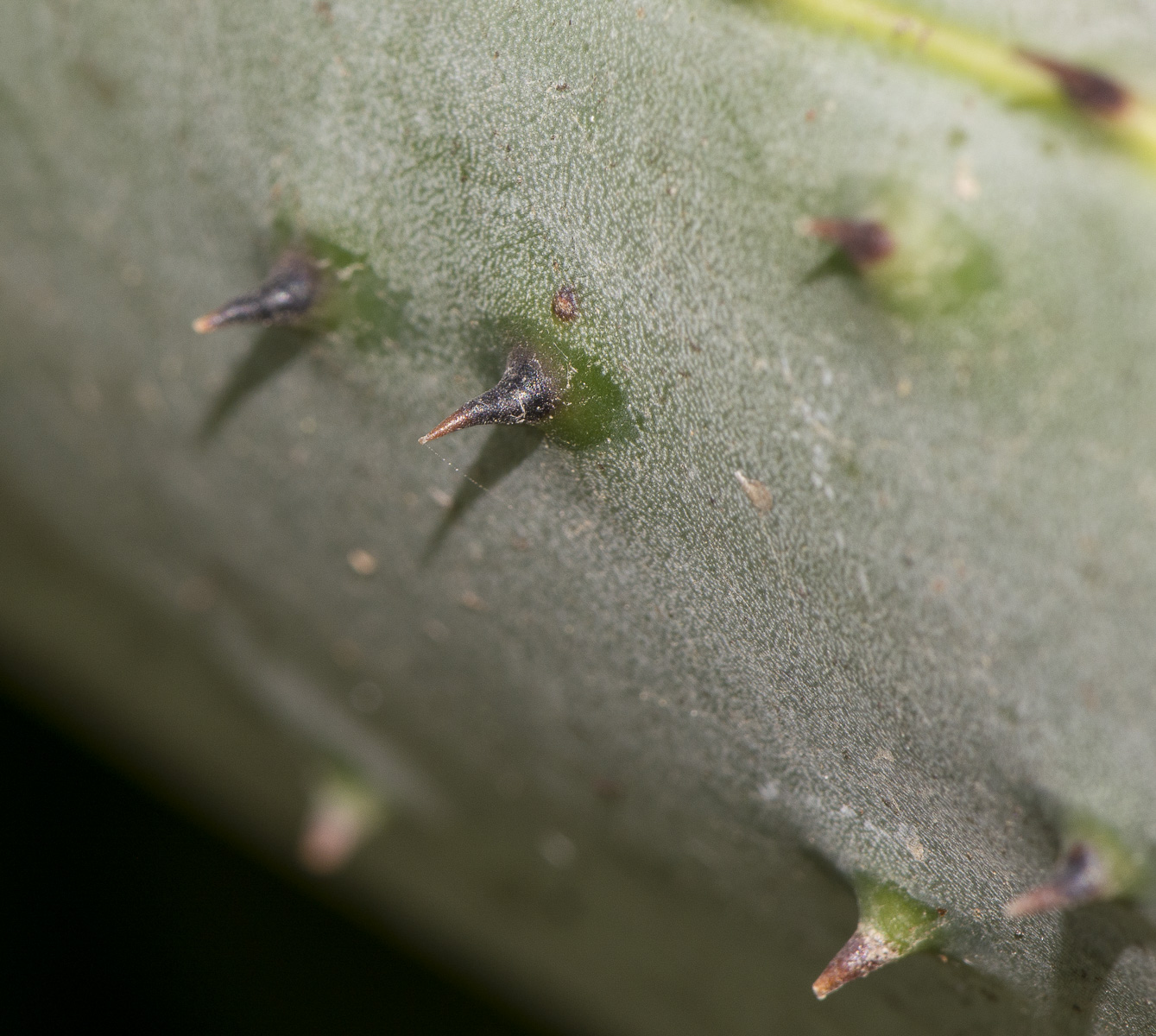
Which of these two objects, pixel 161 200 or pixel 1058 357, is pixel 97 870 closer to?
pixel 161 200

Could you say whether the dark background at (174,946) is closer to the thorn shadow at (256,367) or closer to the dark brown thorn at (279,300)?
the thorn shadow at (256,367)

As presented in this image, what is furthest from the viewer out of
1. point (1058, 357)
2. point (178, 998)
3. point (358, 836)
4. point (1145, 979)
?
point (178, 998)

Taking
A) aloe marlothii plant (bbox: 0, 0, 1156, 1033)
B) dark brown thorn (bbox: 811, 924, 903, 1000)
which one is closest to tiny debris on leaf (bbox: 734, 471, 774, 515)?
aloe marlothii plant (bbox: 0, 0, 1156, 1033)

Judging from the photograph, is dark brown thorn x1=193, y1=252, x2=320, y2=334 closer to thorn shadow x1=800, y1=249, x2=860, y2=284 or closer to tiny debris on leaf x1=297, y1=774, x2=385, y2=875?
thorn shadow x1=800, y1=249, x2=860, y2=284

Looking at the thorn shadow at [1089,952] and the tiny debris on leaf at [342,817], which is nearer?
the thorn shadow at [1089,952]

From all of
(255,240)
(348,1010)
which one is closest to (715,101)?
(255,240)

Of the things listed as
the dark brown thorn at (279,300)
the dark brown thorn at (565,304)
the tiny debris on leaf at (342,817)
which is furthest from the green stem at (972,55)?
the tiny debris on leaf at (342,817)
